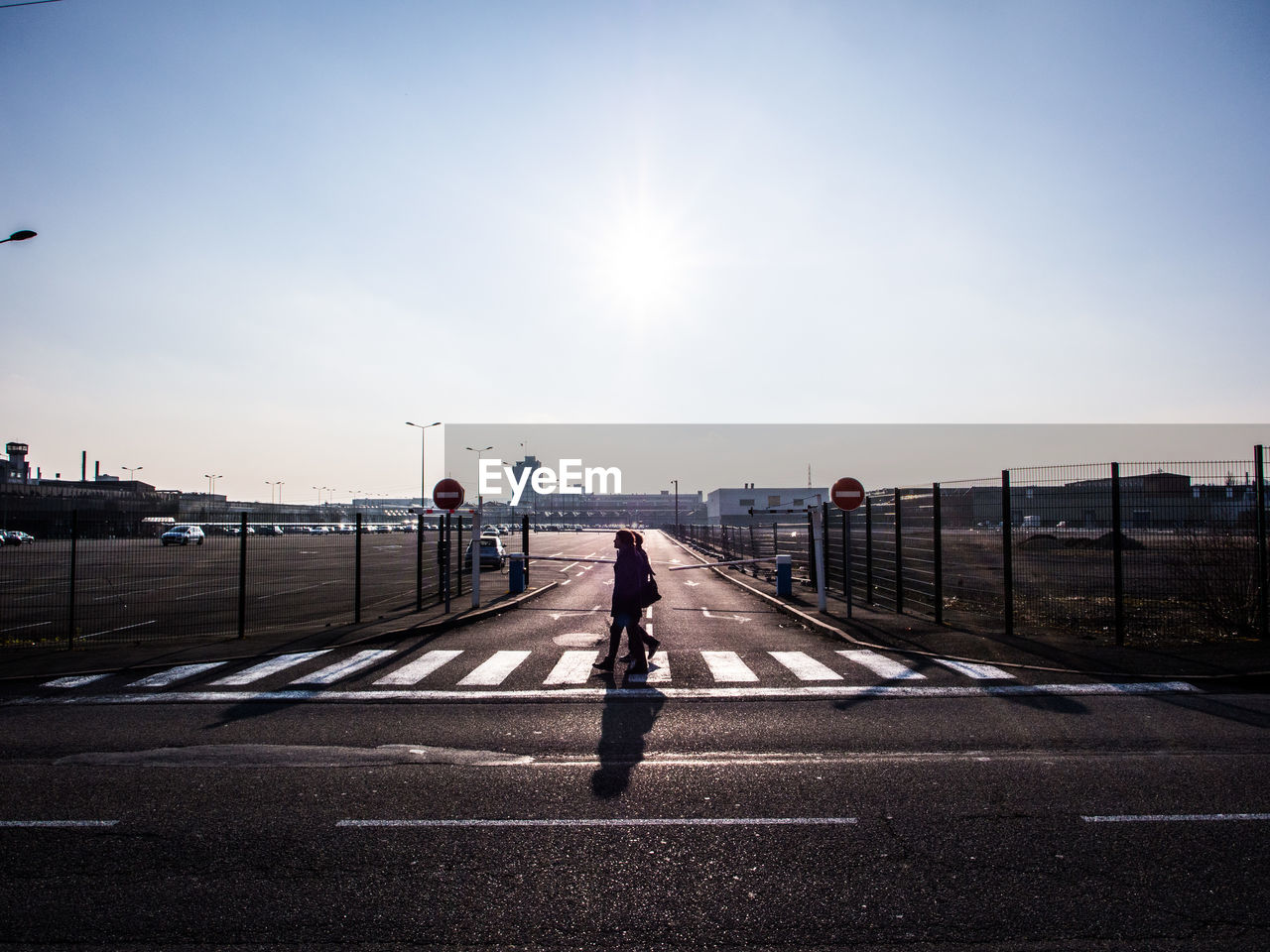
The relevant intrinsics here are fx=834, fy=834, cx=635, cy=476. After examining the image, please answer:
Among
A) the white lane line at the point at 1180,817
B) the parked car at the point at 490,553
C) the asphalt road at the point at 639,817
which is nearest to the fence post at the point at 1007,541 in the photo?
the asphalt road at the point at 639,817

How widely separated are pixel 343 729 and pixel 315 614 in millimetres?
11746

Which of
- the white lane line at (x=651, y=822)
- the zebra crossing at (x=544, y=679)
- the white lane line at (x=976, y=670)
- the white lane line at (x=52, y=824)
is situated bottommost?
the zebra crossing at (x=544, y=679)

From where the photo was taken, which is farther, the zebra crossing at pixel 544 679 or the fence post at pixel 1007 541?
the fence post at pixel 1007 541

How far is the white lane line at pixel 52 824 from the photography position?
5523mm

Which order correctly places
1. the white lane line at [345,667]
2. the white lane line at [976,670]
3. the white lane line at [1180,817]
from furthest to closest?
the white lane line at [345,667], the white lane line at [976,670], the white lane line at [1180,817]

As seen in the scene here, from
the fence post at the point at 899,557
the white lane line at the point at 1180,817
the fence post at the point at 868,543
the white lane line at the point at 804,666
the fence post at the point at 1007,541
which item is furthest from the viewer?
the fence post at the point at 868,543

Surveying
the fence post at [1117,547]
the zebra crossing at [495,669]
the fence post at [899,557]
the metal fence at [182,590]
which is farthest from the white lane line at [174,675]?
the fence post at [1117,547]

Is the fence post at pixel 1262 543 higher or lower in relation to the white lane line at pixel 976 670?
higher

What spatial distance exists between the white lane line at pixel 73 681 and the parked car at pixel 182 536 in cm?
430

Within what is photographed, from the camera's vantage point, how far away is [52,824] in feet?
18.3

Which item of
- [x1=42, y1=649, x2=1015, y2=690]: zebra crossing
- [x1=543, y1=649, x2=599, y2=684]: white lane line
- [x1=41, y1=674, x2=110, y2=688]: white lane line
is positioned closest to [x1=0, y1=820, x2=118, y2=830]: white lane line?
[x1=42, y1=649, x2=1015, y2=690]: zebra crossing

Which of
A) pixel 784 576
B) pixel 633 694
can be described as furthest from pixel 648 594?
pixel 784 576

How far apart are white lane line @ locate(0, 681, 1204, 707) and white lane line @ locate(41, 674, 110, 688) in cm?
72

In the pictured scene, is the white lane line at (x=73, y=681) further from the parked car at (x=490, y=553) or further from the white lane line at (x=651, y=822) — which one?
the parked car at (x=490, y=553)
